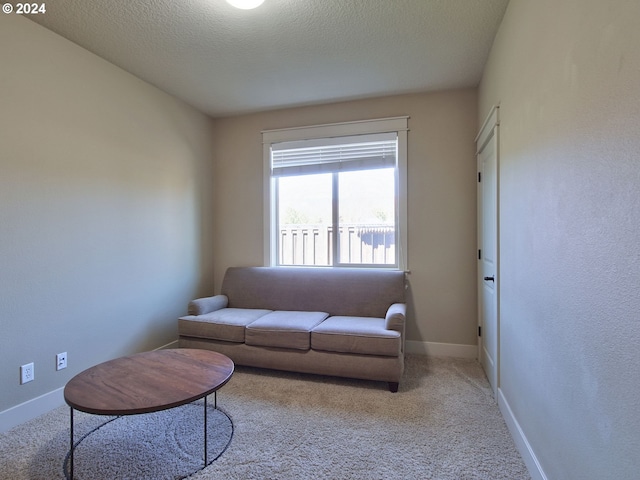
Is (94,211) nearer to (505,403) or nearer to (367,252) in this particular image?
(367,252)

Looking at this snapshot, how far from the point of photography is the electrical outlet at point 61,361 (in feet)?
7.55

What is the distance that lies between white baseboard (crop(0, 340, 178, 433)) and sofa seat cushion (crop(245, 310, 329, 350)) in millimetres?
1366

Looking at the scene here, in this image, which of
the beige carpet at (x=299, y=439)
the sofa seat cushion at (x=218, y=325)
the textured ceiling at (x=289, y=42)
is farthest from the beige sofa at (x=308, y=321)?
the textured ceiling at (x=289, y=42)

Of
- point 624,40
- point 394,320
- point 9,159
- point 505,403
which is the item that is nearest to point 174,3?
point 9,159

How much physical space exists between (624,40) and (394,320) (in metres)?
2.06

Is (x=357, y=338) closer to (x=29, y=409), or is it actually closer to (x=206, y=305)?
(x=206, y=305)

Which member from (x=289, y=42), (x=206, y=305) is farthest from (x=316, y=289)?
(x=289, y=42)

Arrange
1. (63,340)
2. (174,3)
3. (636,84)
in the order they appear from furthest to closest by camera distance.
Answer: (63,340)
(174,3)
(636,84)

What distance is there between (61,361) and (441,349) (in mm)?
3224

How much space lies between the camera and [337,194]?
3582 mm

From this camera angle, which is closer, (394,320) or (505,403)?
(505,403)

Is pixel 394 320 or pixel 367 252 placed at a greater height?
pixel 367 252

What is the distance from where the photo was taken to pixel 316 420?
208cm

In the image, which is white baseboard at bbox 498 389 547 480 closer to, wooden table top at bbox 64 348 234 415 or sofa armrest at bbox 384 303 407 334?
sofa armrest at bbox 384 303 407 334
